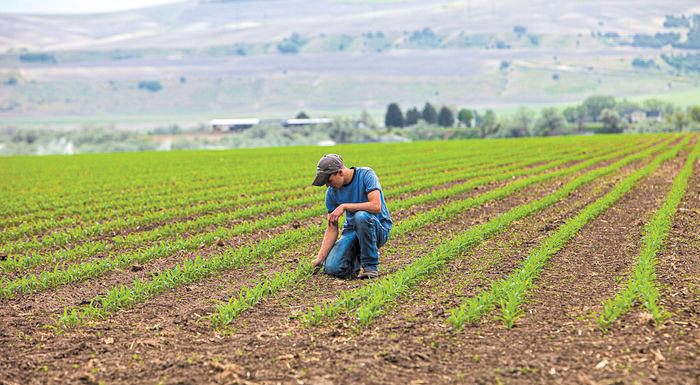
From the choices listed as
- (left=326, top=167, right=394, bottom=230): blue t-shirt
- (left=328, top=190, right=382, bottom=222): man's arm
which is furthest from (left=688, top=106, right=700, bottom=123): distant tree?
(left=328, top=190, right=382, bottom=222): man's arm

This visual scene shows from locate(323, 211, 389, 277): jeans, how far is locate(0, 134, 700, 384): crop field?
240mm

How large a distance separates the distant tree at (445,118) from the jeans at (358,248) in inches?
5935

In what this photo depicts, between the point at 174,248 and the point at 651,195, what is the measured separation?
1348cm

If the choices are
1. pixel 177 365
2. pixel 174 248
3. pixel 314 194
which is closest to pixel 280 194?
pixel 314 194

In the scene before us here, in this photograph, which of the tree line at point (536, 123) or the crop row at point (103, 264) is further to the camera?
the tree line at point (536, 123)

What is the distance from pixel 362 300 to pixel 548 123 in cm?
11799

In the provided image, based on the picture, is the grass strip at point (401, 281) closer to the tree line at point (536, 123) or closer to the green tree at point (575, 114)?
the tree line at point (536, 123)

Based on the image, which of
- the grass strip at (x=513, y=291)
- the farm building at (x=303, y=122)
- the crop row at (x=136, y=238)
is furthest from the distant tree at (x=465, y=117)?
the grass strip at (x=513, y=291)

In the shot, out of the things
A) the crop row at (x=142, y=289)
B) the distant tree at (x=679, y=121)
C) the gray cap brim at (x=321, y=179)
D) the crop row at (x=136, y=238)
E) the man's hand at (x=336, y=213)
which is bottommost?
the distant tree at (x=679, y=121)

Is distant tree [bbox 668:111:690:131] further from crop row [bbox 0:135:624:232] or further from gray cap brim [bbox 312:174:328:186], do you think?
gray cap brim [bbox 312:174:328:186]

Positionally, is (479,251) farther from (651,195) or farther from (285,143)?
(285,143)

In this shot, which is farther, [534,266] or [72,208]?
[72,208]

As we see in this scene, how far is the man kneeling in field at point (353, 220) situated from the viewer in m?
9.85

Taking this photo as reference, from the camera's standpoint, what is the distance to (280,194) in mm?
22656
